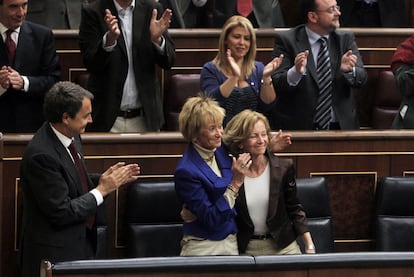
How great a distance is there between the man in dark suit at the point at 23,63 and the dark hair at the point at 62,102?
3.00 ft

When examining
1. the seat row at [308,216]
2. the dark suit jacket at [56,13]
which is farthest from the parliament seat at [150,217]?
the dark suit jacket at [56,13]

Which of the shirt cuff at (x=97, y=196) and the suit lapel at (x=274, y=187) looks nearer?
the shirt cuff at (x=97, y=196)

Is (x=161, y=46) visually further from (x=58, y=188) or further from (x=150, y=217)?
(x=58, y=188)

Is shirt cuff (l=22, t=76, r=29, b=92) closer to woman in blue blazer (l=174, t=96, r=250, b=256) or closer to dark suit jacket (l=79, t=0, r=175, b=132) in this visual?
dark suit jacket (l=79, t=0, r=175, b=132)

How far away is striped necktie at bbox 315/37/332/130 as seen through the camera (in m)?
4.69

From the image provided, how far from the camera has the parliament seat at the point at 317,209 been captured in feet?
13.7

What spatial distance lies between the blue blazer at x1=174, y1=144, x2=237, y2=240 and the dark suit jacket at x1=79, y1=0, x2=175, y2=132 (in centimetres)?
97

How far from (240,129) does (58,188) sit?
67cm

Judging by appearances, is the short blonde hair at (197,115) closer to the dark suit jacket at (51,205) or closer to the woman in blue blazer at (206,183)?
the woman in blue blazer at (206,183)

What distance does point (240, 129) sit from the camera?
384cm

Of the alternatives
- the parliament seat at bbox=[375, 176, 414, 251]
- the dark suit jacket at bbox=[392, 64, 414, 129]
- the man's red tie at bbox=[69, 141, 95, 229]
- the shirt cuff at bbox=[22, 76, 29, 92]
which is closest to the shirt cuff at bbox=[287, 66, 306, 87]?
the dark suit jacket at bbox=[392, 64, 414, 129]

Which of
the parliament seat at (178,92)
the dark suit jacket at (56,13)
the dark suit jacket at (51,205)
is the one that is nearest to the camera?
the dark suit jacket at (51,205)

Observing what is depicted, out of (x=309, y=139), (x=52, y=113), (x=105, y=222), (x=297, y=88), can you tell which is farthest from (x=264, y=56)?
(x=52, y=113)

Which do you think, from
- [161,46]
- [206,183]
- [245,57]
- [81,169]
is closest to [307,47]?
[245,57]
